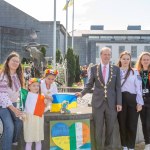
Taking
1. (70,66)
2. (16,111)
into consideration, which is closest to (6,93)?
(16,111)

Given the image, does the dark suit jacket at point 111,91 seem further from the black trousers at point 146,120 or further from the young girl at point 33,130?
the young girl at point 33,130

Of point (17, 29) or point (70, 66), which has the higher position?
point (17, 29)

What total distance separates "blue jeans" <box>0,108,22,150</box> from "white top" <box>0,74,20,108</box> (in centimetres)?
11

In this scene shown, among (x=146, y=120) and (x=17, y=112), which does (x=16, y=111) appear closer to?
(x=17, y=112)

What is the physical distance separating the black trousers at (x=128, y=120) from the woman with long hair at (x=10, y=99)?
5.56 feet

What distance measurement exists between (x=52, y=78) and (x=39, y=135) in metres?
1.03

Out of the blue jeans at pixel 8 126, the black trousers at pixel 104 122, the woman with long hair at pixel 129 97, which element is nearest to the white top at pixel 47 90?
the black trousers at pixel 104 122

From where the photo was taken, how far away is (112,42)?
70.6 meters

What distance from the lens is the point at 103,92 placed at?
5355mm

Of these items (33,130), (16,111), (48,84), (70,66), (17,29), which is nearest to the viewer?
(16,111)

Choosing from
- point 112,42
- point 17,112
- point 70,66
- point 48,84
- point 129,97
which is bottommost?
point 17,112

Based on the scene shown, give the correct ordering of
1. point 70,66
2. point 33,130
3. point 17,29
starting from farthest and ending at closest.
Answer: point 17,29 < point 70,66 < point 33,130

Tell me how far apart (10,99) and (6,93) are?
17cm

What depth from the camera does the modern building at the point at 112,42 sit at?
66.2 metres
